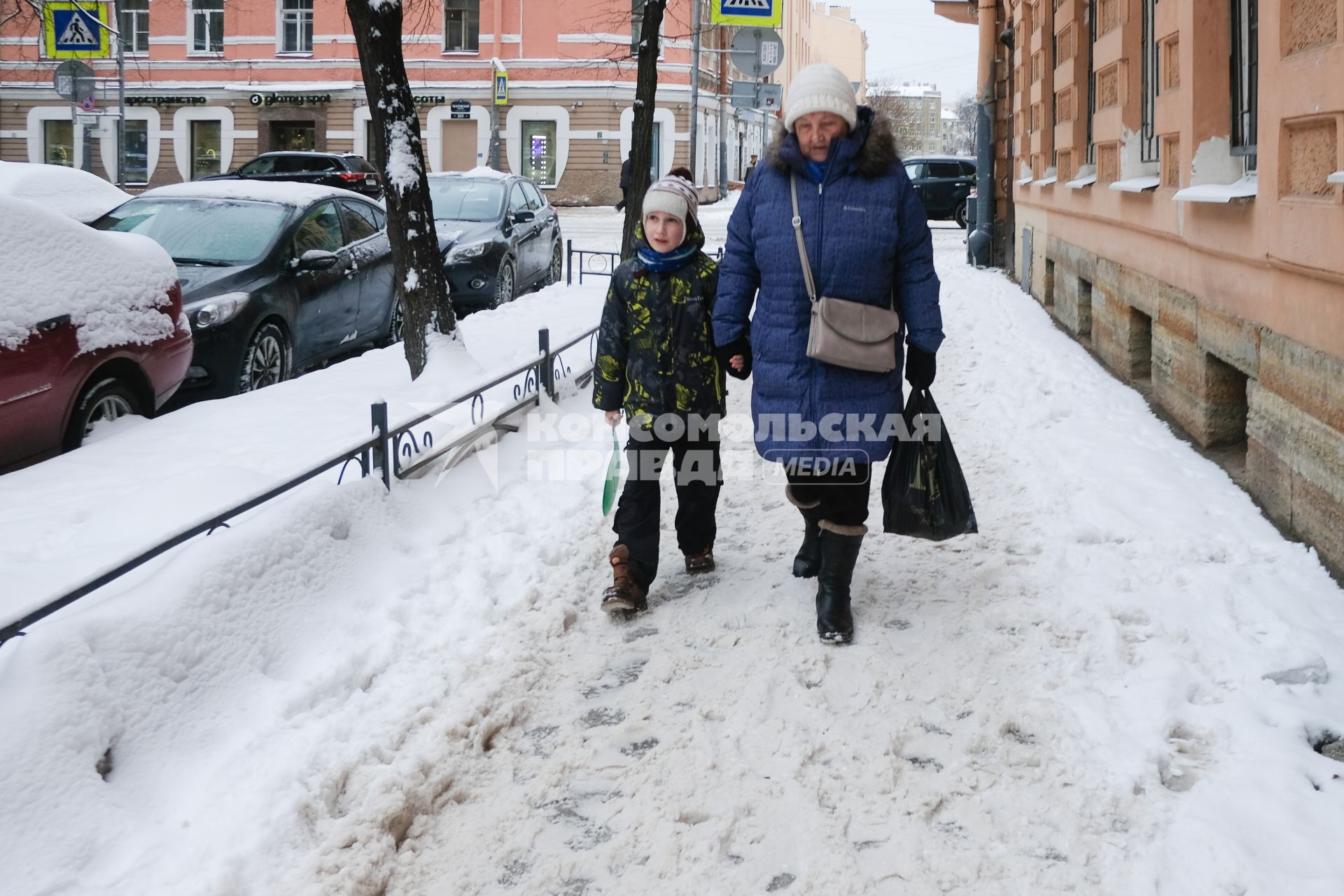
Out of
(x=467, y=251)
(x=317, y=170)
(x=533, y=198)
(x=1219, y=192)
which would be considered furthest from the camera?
(x=317, y=170)

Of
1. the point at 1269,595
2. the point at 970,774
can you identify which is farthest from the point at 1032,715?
the point at 1269,595

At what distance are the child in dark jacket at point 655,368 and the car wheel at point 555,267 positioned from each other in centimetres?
1137

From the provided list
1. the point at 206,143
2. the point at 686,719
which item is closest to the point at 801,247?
the point at 686,719

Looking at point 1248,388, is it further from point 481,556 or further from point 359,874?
point 359,874

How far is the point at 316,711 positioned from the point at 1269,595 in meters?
3.17

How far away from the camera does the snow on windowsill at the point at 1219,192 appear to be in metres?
5.92

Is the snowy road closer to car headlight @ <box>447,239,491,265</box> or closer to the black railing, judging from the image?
the black railing

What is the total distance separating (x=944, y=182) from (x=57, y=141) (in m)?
28.7

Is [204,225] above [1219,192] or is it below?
above

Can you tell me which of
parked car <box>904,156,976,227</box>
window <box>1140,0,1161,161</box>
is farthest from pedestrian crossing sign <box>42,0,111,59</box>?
parked car <box>904,156,976,227</box>

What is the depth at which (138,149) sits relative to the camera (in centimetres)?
4288

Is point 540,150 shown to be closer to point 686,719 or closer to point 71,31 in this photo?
point 71,31

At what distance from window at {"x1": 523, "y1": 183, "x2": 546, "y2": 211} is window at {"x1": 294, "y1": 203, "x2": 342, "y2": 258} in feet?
18.4

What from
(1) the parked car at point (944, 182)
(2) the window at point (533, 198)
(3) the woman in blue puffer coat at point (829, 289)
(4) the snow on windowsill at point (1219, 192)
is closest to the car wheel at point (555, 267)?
→ (2) the window at point (533, 198)
